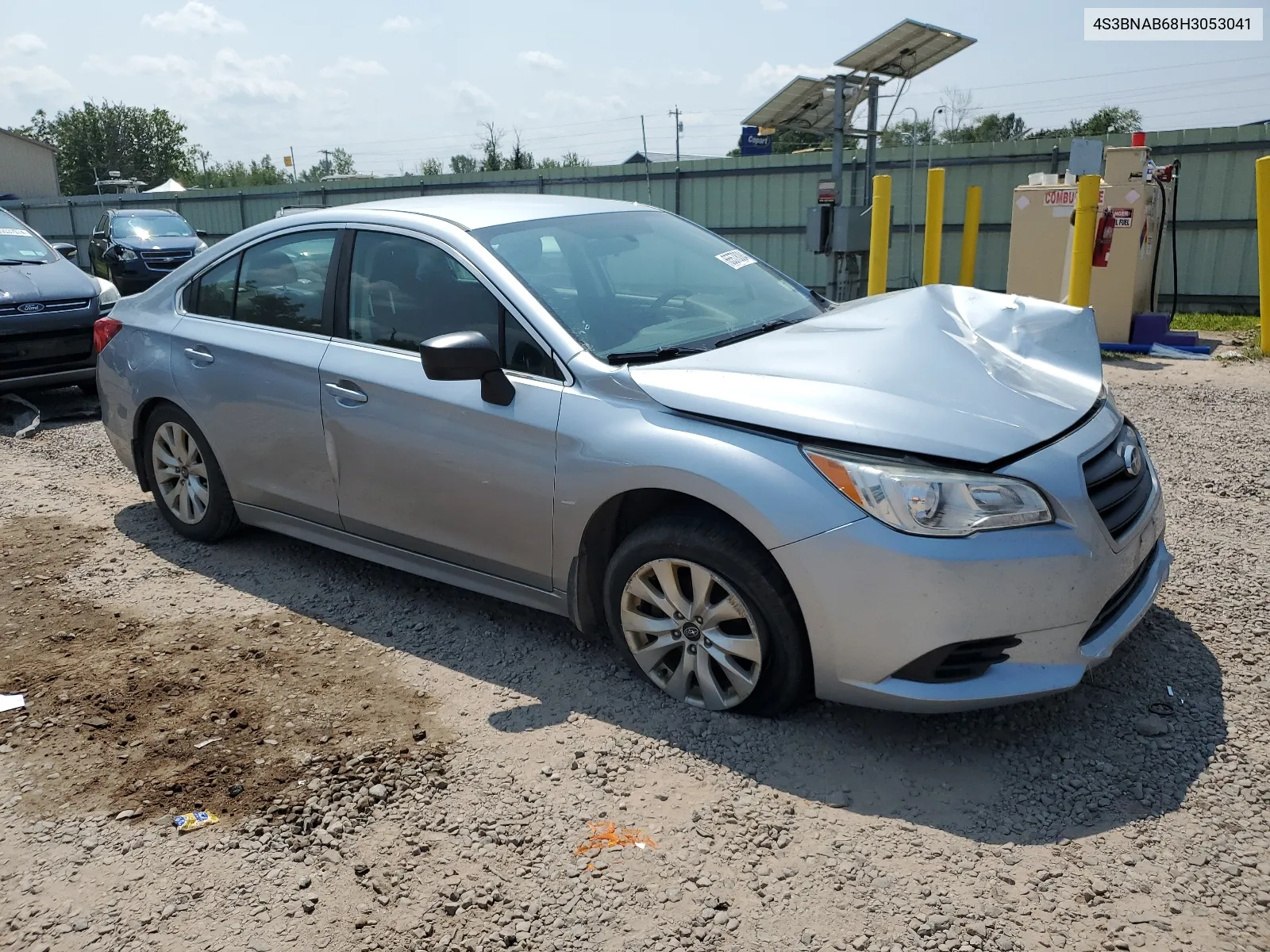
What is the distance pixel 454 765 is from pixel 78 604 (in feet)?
7.68

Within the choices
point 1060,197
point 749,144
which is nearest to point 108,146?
point 749,144

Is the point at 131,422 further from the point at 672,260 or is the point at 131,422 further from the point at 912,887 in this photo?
the point at 912,887

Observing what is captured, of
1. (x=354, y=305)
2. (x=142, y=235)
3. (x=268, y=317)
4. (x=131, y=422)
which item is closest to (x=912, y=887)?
(x=354, y=305)

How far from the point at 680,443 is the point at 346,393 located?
156 centimetres

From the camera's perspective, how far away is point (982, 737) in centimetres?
306

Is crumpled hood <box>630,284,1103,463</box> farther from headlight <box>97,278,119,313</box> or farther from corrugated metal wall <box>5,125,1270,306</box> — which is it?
corrugated metal wall <box>5,125,1270,306</box>

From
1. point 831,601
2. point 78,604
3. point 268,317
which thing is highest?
point 268,317

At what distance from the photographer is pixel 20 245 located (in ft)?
28.9

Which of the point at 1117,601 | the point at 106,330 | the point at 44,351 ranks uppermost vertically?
the point at 106,330

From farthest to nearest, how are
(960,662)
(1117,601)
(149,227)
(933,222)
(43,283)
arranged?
(149,227)
(933,222)
(43,283)
(1117,601)
(960,662)

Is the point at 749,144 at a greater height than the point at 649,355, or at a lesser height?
greater

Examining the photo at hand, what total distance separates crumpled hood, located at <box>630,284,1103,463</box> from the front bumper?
0.17m

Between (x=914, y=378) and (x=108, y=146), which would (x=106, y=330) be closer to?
(x=914, y=378)

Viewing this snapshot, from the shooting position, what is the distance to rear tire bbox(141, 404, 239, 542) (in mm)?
4727
